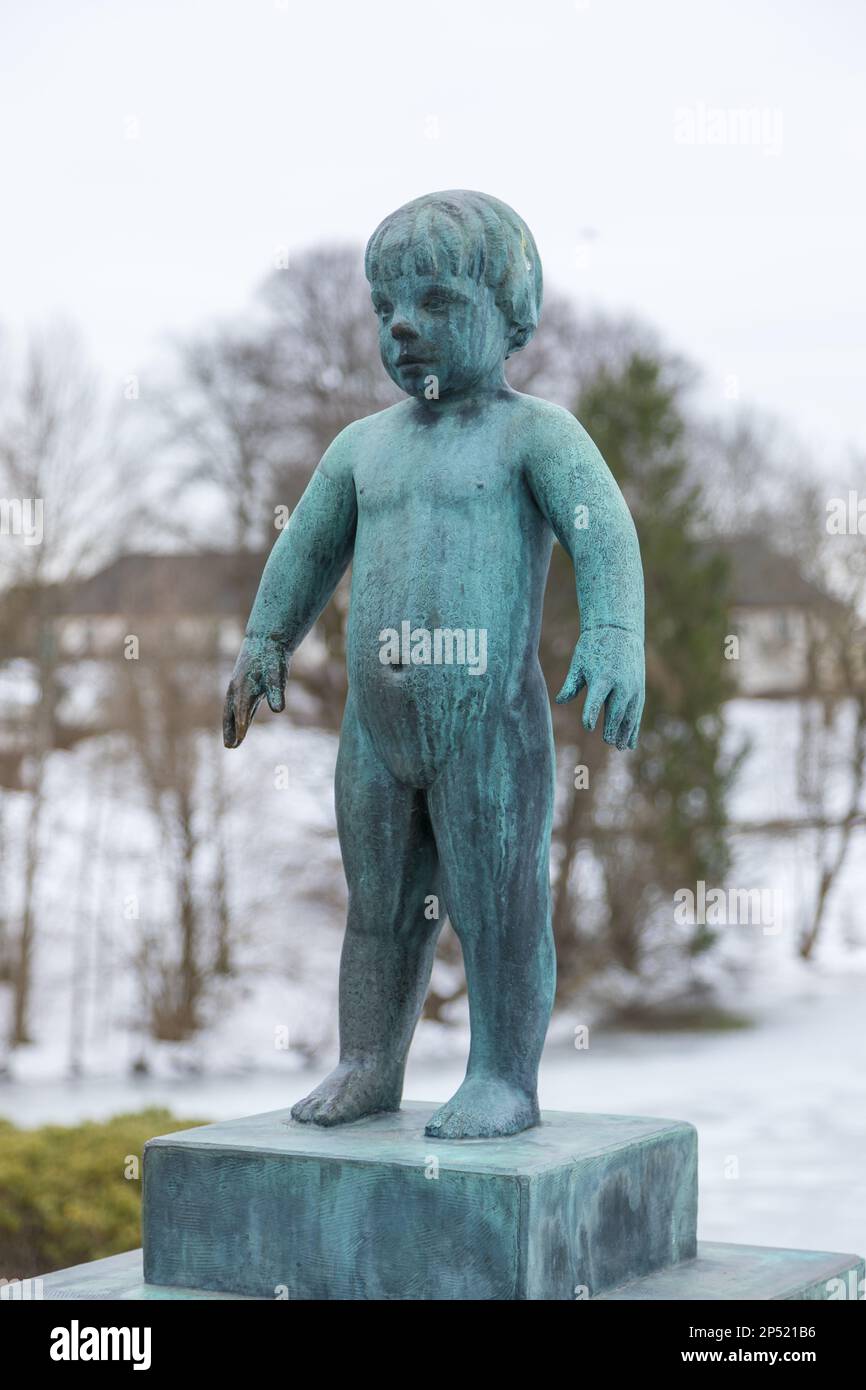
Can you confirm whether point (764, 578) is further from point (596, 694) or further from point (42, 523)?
point (596, 694)

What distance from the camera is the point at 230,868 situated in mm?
15797

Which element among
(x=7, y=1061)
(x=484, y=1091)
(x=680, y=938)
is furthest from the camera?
(x=680, y=938)

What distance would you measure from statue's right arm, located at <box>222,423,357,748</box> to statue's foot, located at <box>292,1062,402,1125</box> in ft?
2.52

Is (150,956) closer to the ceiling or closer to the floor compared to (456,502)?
closer to the floor

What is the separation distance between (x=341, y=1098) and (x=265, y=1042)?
11908mm

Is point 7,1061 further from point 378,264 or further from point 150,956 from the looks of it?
point 378,264

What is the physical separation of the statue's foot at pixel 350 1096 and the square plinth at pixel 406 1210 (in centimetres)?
3

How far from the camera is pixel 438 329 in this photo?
368 cm

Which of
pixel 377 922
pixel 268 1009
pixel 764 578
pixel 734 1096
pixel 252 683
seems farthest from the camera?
pixel 764 578

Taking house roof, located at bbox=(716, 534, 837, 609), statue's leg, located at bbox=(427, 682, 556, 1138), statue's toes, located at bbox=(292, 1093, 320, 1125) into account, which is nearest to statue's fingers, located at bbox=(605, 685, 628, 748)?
statue's leg, located at bbox=(427, 682, 556, 1138)

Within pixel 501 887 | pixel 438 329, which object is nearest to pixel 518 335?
pixel 438 329

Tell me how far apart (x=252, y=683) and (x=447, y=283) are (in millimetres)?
970

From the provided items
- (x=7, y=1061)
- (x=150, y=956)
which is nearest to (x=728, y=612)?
(x=150, y=956)

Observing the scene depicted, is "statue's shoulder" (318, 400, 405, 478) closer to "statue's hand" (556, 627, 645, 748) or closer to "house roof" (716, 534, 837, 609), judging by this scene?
"statue's hand" (556, 627, 645, 748)
